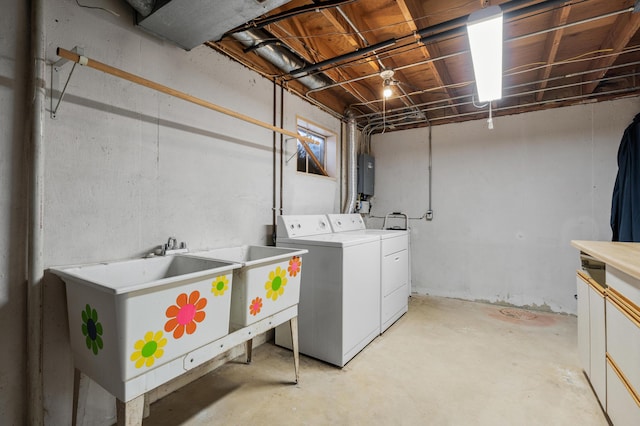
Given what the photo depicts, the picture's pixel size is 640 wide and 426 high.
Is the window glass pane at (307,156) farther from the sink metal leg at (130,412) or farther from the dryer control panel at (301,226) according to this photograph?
the sink metal leg at (130,412)

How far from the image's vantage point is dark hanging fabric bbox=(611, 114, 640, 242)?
8.65ft

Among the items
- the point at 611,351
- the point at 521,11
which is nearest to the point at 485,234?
the point at 611,351

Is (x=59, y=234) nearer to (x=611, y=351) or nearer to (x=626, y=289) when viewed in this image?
(x=626, y=289)

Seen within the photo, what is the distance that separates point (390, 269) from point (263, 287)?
1.57 metres

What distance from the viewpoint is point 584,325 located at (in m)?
1.92

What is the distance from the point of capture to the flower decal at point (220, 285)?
1354 mm

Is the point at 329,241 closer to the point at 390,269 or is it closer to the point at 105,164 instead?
the point at 390,269

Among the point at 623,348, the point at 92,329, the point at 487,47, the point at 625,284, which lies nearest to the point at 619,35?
the point at 487,47

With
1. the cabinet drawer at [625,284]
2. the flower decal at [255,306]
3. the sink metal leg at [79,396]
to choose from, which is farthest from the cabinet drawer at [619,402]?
the sink metal leg at [79,396]

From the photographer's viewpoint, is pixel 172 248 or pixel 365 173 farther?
pixel 365 173

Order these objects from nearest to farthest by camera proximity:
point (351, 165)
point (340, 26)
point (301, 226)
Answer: point (340, 26) → point (301, 226) → point (351, 165)

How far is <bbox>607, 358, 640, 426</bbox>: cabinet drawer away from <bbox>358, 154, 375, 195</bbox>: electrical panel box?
2.89 meters

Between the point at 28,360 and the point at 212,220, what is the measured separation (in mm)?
1138

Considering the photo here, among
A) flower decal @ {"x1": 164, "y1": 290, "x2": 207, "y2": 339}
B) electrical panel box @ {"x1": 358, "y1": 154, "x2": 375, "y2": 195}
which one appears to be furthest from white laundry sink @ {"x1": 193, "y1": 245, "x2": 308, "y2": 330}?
electrical panel box @ {"x1": 358, "y1": 154, "x2": 375, "y2": 195}
